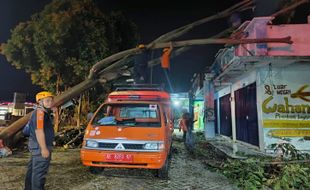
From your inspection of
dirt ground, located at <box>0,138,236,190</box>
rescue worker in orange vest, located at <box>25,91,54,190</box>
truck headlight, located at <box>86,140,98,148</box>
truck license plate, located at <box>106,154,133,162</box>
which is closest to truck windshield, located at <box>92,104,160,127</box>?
truck headlight, located at <box>86,140,98,148</box>

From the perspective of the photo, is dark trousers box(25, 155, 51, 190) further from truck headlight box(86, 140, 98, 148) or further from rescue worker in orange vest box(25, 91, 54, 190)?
truck headlight box(86, 140, 98, 148)

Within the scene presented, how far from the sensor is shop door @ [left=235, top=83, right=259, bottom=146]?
13.3 meters

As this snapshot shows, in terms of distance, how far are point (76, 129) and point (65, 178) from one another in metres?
7.49

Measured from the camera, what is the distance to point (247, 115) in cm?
1447

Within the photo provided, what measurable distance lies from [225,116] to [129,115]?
1169 centimetres

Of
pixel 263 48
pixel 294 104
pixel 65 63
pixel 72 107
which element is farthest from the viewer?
pixel 72 107

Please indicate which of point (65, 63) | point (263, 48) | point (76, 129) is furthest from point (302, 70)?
point (65, 63)

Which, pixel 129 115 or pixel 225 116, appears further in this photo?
pixel 225 116

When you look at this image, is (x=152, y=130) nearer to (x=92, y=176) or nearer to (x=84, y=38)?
(x=92, y=176)

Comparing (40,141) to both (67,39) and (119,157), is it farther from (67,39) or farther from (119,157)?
(67,39)

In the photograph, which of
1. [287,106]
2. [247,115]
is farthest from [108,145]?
[247,115]

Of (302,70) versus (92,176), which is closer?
(92,176)

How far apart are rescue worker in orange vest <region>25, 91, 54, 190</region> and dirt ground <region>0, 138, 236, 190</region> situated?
68.2 inches

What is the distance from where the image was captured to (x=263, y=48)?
11.0m
